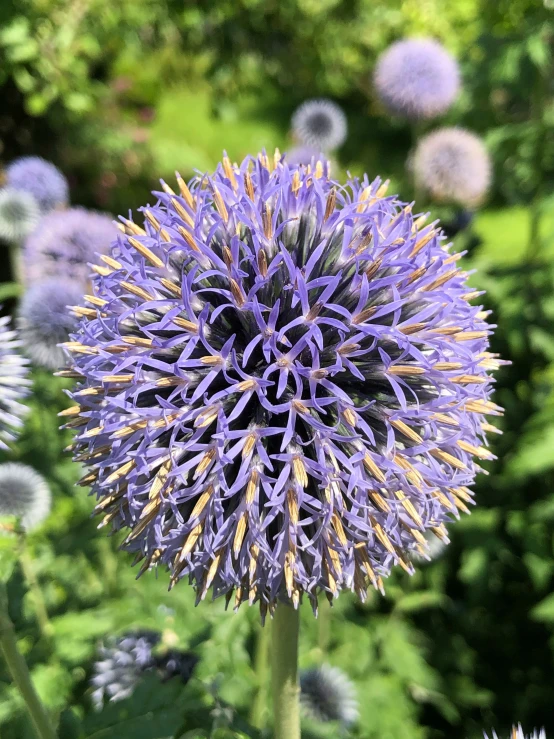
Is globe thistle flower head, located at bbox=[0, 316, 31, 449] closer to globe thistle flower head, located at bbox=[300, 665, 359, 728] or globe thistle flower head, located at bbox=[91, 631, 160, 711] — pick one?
globe thistle flower head, located at bbox=[91, 631, 160, 711]

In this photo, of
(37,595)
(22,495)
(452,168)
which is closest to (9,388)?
(22,495)

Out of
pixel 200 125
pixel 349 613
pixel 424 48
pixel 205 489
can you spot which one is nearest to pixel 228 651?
pixel 205 489

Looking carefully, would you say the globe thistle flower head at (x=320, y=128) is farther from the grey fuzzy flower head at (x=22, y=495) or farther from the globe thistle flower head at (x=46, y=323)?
the grey fuzzy flower head at (x=22, y=495)

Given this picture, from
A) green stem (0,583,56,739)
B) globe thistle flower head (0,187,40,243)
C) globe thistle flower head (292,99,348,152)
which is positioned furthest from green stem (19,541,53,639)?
globe thistle flower head (292,99,348,152)

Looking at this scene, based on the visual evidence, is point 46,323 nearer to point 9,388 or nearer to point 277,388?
point 9,388

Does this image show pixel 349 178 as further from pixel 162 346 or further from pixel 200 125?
pixel 200 125

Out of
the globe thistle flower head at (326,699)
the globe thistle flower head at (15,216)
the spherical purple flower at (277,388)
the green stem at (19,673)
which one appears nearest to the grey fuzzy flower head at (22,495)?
the green stem at (19,673)
